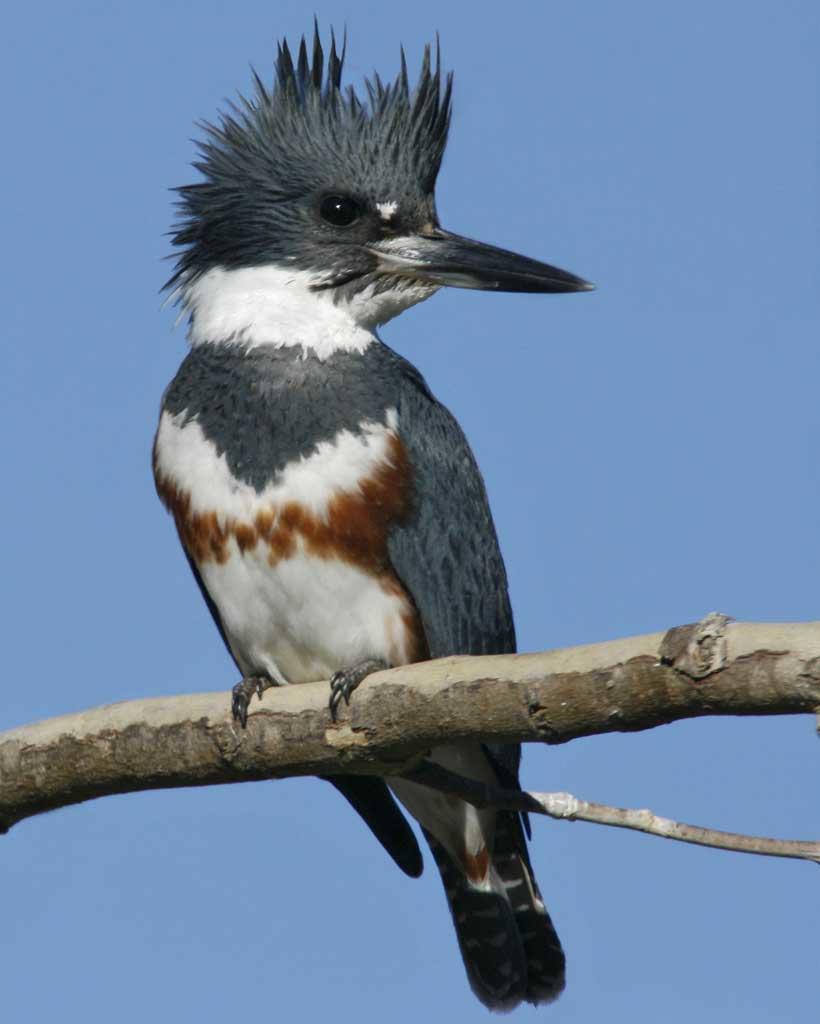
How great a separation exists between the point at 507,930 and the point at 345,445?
178 cm

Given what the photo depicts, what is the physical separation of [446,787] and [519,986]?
1.37 meters

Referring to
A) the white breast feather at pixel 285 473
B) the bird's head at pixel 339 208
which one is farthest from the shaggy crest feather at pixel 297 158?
the white breast feather at pixel 285 473

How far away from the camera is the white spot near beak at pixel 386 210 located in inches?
212

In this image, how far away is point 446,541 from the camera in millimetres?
4992

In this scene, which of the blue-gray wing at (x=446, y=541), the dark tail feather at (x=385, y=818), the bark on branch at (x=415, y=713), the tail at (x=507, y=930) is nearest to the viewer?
the bark on branch at (x=415, y=713)

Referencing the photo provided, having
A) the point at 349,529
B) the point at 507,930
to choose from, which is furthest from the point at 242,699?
the point at 507,930

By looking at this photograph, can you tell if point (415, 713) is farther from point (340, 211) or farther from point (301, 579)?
point (340, 211)

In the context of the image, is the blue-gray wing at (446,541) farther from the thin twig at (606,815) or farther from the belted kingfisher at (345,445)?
the thin twig at (606,815)

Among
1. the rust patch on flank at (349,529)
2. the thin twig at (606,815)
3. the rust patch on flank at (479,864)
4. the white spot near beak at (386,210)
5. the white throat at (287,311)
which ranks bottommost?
the thin twig at (606,815)

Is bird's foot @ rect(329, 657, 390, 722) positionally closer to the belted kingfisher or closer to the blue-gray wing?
the belted kingfisher

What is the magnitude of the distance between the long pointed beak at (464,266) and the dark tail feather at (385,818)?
1745mm

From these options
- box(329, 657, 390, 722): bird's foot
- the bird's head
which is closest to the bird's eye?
the bird's head

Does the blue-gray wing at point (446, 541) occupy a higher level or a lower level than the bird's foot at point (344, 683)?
higher

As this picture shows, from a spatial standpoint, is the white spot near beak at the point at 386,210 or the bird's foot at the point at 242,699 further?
the white spot near beak at the point at 386,210
